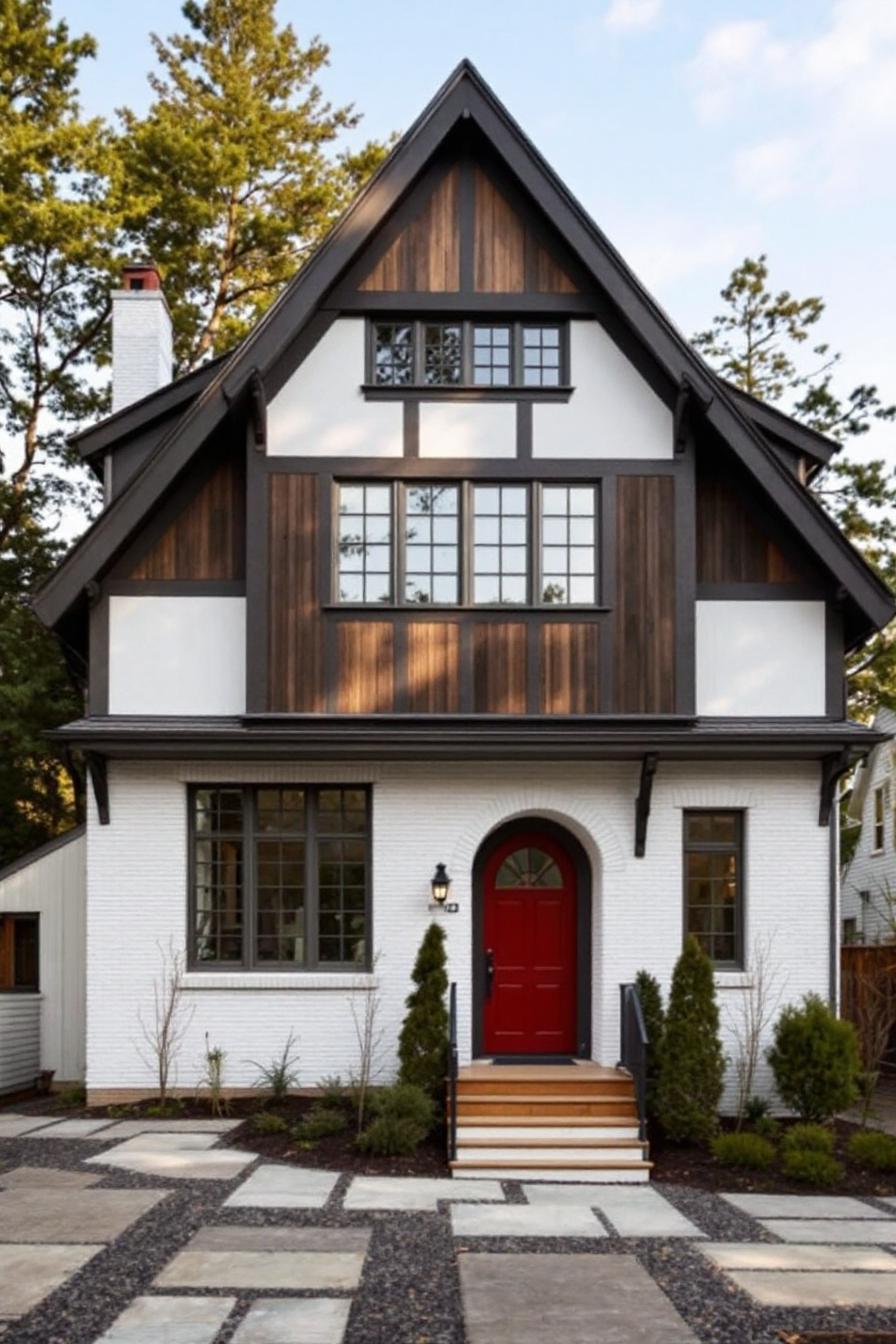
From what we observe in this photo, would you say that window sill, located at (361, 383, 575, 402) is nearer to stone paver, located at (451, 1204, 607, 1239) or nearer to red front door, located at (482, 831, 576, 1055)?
red front door, located at (482, 831, 576, 1055)

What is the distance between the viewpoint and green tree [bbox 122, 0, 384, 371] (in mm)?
24391

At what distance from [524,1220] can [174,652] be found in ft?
22.6

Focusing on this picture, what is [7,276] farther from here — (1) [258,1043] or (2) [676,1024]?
(2) [676,1024]

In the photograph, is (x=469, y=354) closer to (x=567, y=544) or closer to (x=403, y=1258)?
(x=567, y=544)

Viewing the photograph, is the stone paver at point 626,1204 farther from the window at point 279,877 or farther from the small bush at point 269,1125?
the window at point 279,877

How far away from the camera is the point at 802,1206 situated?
31.5ft

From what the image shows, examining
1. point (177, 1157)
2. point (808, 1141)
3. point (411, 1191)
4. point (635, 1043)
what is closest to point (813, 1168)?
point (808, 1141)

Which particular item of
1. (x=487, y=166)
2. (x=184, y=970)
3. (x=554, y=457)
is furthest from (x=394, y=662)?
(x=487, y=166)

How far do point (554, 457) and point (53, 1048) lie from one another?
9030 millimetres

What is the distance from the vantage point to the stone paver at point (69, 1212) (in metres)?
8.20

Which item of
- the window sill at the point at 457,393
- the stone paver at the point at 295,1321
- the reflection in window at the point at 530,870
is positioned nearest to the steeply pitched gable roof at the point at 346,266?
the window sill at the point at 457,393

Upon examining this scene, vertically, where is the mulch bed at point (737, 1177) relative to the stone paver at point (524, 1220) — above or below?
below

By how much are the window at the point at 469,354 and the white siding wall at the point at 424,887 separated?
4146 millimetres

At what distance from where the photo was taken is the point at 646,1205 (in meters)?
9.55
